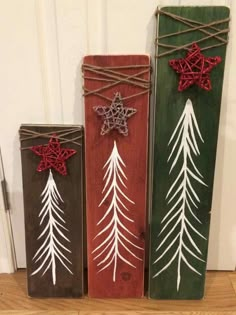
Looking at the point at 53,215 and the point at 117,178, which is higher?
the point at 117,178

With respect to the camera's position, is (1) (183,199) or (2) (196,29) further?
(1) (183,199)

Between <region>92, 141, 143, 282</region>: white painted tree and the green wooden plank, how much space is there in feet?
0.29

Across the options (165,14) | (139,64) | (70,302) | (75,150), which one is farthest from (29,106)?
(70,302)

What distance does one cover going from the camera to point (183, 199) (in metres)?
1.11

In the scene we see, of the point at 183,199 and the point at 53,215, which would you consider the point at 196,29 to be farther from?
the point at 53,215

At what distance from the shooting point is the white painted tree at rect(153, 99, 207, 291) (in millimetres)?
1048

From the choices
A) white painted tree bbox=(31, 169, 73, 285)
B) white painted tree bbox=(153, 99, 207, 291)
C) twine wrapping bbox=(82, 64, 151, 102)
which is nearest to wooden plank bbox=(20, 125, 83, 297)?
white painted tree bbox=(31, 169, 73, 285)

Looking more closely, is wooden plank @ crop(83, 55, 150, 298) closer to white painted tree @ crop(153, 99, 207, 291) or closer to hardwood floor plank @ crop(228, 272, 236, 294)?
white painted tree @ crop(153, 99, 207, 291)

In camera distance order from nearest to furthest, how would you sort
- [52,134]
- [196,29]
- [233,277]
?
[196,29], [52,134], [233,277]

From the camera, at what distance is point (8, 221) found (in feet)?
4.13

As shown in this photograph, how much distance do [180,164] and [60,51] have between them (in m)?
0.51

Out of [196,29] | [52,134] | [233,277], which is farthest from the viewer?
[233,277]

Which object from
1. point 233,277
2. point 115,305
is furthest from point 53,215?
point 233,277

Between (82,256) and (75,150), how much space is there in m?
0.37
